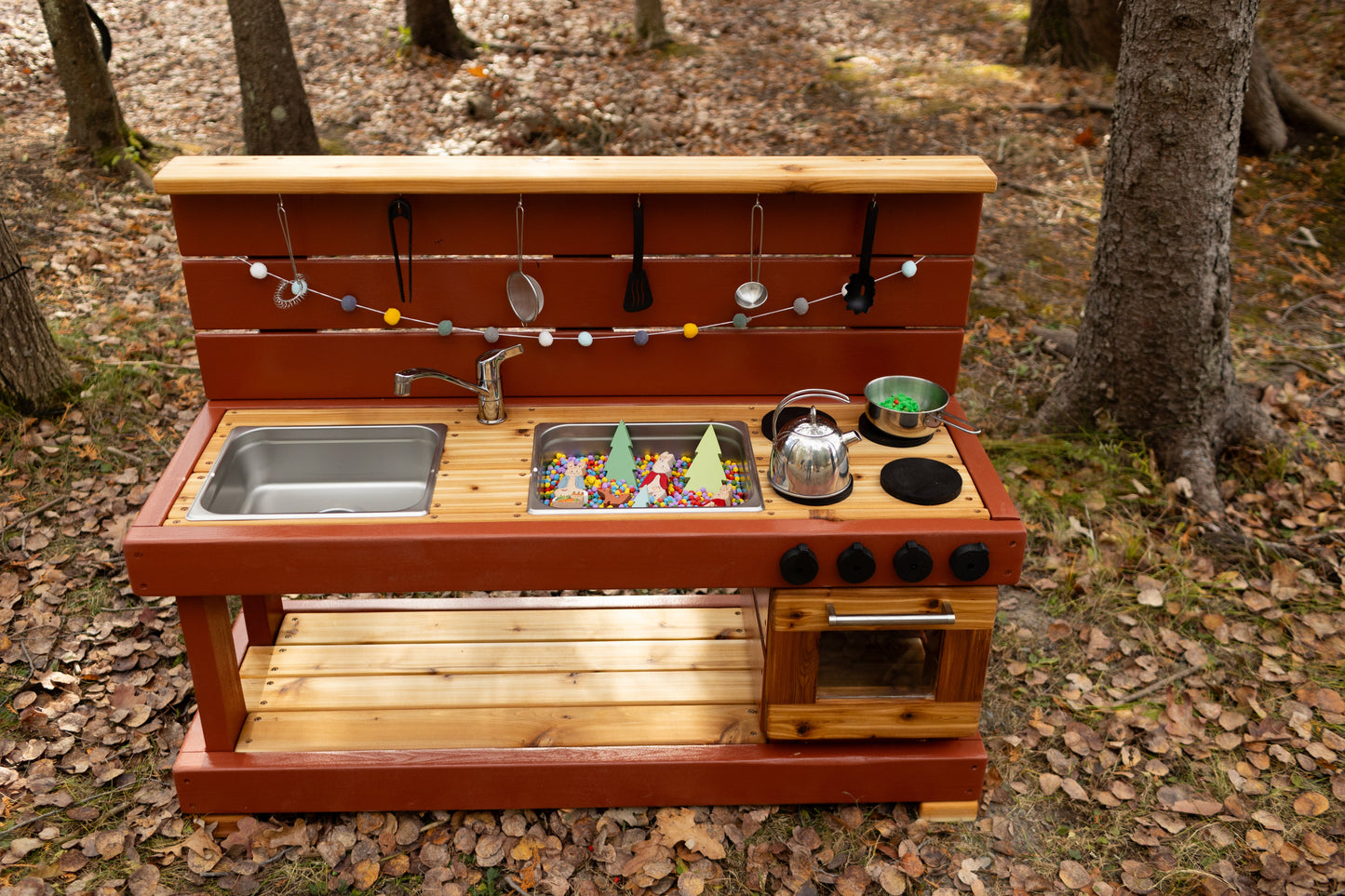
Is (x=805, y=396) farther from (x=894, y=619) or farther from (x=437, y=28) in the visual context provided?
(x=437, y=28)

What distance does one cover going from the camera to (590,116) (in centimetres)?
787

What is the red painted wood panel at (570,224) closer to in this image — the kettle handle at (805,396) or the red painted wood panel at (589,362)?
the red painted wood panel at (589,362)

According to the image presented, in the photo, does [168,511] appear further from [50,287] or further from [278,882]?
[50,287]

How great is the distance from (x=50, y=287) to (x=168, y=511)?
3511 millimetres

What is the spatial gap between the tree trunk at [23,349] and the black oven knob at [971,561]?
4.14 m

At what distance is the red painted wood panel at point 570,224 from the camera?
10.3ft

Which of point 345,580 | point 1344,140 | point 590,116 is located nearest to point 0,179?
point 590,116

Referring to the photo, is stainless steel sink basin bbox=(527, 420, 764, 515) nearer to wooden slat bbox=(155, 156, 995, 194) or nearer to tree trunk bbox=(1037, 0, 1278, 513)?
wooden slat bbox=(155, 156, 995, 194)

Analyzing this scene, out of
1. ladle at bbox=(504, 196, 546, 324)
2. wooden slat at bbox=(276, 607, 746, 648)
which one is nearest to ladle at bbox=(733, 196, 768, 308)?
ladle at bbox=(504, 196, 546, 324)

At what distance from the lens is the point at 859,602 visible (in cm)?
282

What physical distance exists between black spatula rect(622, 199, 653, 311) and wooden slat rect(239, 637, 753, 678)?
125 centimetres

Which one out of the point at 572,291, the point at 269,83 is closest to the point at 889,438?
the point at 572,291

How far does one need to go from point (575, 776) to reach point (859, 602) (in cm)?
105

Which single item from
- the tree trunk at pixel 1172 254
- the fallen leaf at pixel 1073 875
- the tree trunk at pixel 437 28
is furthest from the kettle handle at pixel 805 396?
the tree trunk at pixel 437 28
